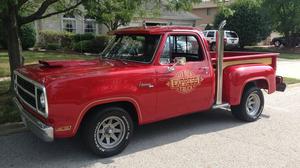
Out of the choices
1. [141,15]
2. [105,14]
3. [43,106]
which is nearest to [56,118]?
[43,106]

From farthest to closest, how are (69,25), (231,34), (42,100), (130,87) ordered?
1. (231,34)
2. (69,25)
3. (130,87)
4. (42,100)

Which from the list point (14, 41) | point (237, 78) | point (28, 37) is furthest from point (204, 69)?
point (28, 37)

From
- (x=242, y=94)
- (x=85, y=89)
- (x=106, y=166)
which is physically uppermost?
(x=85, y=89)

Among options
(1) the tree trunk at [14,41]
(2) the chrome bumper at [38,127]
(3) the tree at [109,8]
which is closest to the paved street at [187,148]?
(2) the chrome bumper at [38,127]

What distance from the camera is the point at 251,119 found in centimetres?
731

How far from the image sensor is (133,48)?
20.1ft

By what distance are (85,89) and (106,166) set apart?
3.57ft

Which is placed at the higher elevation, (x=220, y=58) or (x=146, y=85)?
(x=220, y=58)

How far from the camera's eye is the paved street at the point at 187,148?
5.10 meters

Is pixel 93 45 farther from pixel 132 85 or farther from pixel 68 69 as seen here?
pixel 132 85

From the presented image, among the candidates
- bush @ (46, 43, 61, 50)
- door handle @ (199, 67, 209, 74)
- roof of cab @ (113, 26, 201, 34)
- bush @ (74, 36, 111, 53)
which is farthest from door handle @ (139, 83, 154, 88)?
bush @ (46, 43, 61, 50)

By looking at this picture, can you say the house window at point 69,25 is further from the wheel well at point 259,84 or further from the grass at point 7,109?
the wheel well at point 259,84

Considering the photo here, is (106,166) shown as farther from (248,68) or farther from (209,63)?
(248,68)

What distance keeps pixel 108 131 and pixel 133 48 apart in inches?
62.1
